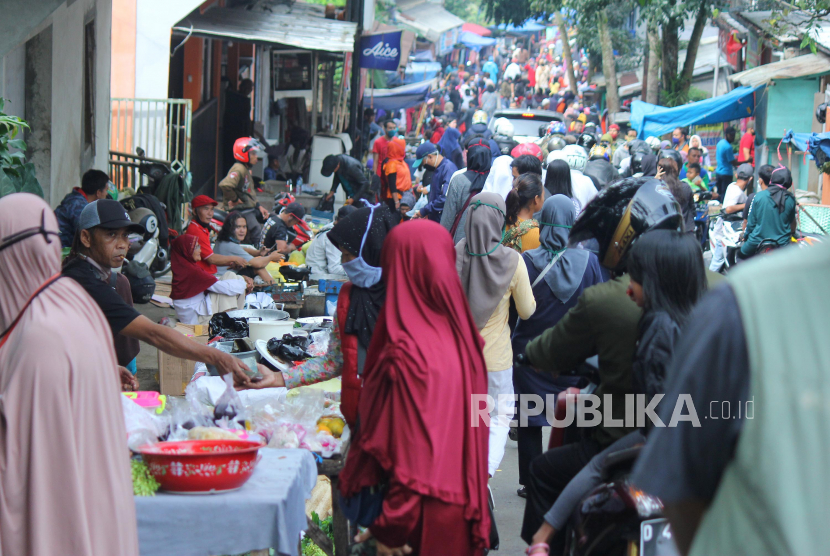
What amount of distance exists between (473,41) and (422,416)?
46.5 metres

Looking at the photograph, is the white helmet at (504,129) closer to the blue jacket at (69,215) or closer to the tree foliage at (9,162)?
the blue jacket at (69,215)

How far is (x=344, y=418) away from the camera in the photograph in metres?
3.99

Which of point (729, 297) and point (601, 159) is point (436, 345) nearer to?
point (729, 297)

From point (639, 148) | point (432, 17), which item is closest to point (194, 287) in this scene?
point (639, 148)

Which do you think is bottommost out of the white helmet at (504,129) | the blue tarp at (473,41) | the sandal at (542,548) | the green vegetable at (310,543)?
the green vegetable at (310,543)

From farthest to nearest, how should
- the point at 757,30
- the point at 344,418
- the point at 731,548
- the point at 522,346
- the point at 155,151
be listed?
the point at 757,30 → the point at 155,151 → the point at 522,346 → the point at 344,418 → the point at 731,548

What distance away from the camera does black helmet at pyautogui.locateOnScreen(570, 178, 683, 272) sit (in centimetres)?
371

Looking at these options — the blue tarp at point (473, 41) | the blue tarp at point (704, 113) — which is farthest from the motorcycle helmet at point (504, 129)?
the blue tarp at point (473, 41)

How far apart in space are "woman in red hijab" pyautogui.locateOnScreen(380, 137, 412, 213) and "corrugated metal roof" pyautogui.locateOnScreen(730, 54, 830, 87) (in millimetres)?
5867

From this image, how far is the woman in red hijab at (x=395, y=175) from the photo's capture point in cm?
1364

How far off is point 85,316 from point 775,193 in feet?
29.4

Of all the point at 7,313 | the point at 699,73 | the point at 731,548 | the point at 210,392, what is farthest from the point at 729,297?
the point at 699,73

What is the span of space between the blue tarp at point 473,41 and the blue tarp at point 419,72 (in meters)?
9.73

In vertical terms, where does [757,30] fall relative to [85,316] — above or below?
above
